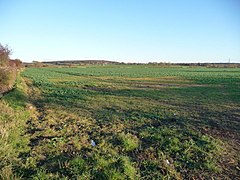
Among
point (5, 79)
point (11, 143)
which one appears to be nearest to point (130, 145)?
point (11, 143)

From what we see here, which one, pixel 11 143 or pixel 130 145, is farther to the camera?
pixel 130 145

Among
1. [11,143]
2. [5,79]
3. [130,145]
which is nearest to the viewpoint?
[11,143]

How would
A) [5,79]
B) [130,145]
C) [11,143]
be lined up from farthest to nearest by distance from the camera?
[5,79] < [130,145] < [11,143]

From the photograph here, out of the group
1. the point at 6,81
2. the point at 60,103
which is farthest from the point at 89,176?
the point at 6,81

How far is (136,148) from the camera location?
6.57m

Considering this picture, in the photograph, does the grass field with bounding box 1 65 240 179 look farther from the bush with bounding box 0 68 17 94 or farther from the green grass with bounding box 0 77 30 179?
the bush with bounding box 0 68 17 94

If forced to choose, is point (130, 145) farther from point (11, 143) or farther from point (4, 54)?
point (4, 54)

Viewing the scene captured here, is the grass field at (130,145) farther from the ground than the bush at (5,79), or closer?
closer

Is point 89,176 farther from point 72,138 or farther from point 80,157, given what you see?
point 72,138

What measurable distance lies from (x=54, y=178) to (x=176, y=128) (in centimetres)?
509

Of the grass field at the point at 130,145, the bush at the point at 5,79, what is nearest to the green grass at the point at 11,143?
the grass field at the point at 130,145

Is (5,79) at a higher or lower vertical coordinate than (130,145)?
higher

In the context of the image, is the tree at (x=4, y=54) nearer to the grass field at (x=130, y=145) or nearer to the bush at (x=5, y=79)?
the bush at (x=5, y=79)

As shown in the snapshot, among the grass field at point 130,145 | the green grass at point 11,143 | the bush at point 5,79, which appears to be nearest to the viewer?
the green grass at point 11,143
